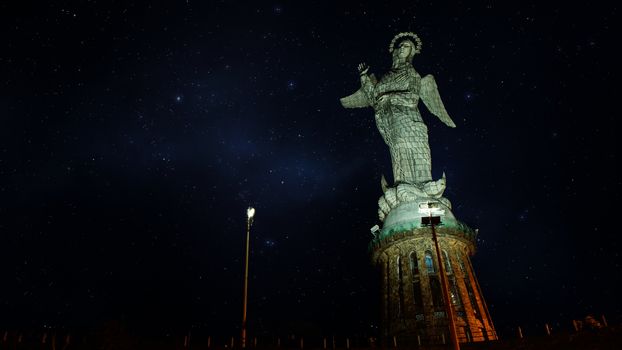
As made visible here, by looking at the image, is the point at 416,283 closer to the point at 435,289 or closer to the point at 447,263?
the point at 435,289

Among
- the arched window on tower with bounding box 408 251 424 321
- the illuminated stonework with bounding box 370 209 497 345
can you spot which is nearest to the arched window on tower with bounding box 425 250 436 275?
the illuminated stonework with bounding box 370 209 497 345

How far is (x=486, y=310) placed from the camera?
1372 inches

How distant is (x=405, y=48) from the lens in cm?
4547

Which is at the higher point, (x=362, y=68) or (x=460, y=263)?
(x=362, y=68)

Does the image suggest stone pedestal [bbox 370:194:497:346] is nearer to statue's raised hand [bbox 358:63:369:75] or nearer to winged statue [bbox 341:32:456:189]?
winged statue [bbox 341:32:456:189]

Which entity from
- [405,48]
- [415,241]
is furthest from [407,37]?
[415,241]

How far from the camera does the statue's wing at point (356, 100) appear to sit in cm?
4644

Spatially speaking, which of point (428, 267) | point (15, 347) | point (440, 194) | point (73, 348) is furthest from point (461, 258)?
point (15, 347)

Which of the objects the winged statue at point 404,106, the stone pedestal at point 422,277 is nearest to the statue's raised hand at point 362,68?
the winged statue at point 404,106

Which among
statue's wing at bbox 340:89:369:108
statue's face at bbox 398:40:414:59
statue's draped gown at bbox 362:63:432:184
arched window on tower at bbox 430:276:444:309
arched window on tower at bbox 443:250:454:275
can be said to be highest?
statue's face at bbox 398:40:414:59

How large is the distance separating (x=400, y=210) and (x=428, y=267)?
15.9ft

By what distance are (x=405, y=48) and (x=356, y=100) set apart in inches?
264

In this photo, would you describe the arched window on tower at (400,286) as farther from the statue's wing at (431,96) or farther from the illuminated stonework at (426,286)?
the statue's wing at (431,96)

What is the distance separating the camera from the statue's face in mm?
45438
